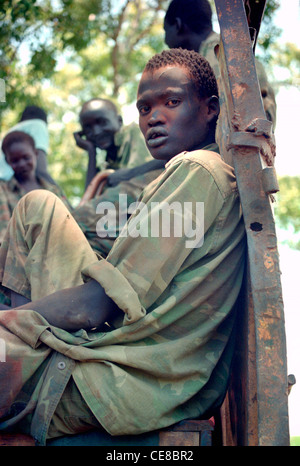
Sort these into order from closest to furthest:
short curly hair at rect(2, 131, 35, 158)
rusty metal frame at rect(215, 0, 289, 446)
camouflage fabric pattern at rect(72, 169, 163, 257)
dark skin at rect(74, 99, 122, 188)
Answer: rusty metal frame at rect(215, 0, 289, 446) → camouflage fabric pattern at rect(72, 169, 163, 257) → short curly hair at rect(2, 131, 35, 158) → dark skin at rect(74, 99, 122, 188)

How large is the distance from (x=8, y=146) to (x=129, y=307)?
336 centimetres

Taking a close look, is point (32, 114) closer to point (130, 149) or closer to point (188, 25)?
point (130, 149)

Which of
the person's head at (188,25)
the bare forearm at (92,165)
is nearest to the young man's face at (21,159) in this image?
the bare forearm at (92,165)

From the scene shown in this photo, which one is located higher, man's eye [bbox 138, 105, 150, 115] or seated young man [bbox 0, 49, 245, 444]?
man's eye [bbox 138, 105, 150, 115]

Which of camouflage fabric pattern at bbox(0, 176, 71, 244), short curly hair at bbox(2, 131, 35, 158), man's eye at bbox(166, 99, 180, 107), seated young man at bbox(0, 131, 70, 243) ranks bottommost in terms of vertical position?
man's eye at bbox(166, 99, 180, 107)

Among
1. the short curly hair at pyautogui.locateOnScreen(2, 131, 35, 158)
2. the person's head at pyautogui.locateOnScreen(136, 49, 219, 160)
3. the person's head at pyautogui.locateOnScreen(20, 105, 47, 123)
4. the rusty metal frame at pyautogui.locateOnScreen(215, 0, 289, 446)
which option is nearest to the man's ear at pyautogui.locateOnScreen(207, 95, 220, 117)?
the person's head at pyautogui.locateOnScreen(136, 49, 219, 160)

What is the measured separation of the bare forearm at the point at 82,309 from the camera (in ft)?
6.57

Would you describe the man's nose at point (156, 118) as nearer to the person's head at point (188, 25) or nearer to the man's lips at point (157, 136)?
the man's lips at point (157, 136)

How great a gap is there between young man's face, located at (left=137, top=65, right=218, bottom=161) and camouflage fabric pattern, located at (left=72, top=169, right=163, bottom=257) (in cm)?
126

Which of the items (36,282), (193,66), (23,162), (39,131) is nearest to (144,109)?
(193,66)

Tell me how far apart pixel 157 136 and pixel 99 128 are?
3.07m

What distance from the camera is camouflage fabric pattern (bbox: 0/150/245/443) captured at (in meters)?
1.88

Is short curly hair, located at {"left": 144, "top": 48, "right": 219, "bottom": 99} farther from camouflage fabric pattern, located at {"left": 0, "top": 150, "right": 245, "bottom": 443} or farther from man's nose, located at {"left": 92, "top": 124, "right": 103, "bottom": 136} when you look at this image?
man's nose, located at {"left": 92, "top": 124, "right": 103, "bottom": 136}

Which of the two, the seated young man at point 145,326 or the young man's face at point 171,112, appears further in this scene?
the young man's face at point 171,112
